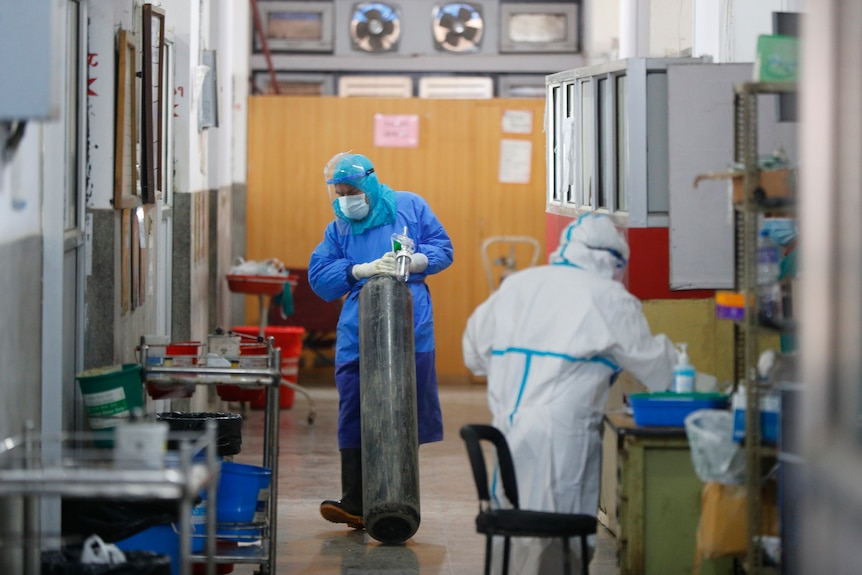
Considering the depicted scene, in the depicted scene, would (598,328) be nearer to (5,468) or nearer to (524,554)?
(524,554)

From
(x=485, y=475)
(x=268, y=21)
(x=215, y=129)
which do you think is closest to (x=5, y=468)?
(x=485, y=475)

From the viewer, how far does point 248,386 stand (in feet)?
13.4

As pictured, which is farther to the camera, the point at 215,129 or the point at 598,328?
the point at 215,129

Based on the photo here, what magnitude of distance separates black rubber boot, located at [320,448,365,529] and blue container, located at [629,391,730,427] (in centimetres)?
158

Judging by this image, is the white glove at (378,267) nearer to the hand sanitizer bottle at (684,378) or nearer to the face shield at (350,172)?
the face shield at (350,172)

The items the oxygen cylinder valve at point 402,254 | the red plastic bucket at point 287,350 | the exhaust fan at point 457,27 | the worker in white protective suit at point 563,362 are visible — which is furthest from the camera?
the exhaust fan at point 457,27

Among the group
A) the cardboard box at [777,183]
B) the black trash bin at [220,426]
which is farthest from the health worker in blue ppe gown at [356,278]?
the cardboard box at [777,183]

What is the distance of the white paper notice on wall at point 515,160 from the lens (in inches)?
345

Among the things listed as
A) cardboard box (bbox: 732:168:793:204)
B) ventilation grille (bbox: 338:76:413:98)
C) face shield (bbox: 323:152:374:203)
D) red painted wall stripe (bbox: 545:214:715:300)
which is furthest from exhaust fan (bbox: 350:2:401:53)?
cardboard box (bbox: 732:168:793:204)

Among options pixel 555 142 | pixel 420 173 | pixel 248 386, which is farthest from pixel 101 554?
pixel 420 173

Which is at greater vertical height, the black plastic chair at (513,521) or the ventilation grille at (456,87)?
the ventilation grille at (456,87)

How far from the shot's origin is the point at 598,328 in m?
3.54

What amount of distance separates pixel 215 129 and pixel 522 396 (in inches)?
180

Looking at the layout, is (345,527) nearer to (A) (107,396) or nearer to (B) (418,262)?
(B) (418,262)
